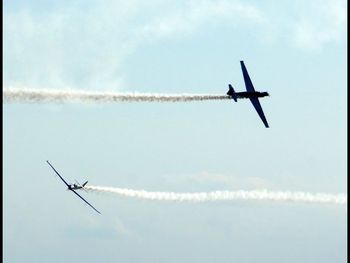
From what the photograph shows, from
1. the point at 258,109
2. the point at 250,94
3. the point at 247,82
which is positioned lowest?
the point at 258,109

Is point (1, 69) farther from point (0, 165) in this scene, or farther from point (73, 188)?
point (73, 188)

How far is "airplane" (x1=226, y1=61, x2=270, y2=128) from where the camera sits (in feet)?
417

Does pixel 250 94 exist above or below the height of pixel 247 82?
below

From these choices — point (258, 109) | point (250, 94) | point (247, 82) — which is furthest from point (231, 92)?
point (247, 82)

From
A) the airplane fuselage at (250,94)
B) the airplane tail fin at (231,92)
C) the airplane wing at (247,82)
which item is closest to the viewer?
the airplane tail fin at (231,92)

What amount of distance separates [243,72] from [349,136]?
160 ft

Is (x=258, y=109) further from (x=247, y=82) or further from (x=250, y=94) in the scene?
(x=247, y=82)

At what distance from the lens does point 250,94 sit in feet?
434

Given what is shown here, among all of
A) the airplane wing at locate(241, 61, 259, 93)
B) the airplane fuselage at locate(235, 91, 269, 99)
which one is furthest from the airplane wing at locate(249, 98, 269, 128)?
the airplane wing at locate(241, 61, 259, 93)

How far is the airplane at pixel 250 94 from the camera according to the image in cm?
12719

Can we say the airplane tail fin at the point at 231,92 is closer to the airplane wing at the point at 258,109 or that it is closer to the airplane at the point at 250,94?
the airplane at the point at 250,94

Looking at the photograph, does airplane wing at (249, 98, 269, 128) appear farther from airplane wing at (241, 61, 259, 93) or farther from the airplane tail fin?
the airplane tail fin

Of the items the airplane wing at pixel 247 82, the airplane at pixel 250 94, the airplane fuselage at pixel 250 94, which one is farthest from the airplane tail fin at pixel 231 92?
the airplane wing at pixel 247 82

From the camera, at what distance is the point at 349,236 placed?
101m
